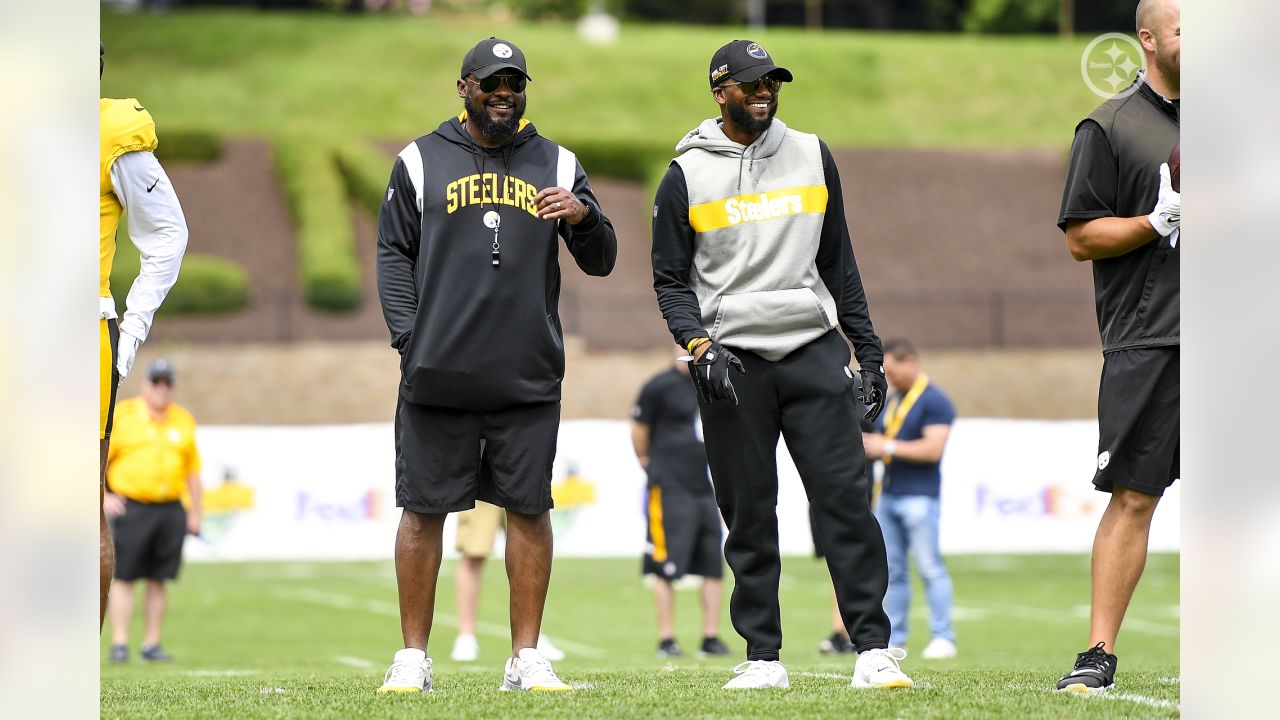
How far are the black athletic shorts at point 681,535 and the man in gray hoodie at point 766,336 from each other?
6320 millimetres

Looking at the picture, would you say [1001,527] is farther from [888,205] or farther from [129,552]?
[888,205]

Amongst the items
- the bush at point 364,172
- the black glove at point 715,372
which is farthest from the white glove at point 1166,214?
→ the bush at point 364,172

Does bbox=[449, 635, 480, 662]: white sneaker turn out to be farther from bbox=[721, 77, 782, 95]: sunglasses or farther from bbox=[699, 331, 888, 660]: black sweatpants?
bbox=[721, 77, 782, 95]: sunglasses

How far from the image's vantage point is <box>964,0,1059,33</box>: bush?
53.8 metres

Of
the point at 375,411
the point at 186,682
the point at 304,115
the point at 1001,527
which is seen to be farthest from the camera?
the point at 304,115

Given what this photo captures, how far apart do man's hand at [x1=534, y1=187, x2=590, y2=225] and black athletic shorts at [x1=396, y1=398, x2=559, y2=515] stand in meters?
0.69

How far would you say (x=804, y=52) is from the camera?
4819 centimetres

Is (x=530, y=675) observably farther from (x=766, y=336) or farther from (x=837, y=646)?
(x=837, y=646)

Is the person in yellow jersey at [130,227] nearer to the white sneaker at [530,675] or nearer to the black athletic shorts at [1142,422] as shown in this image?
the white sneaker at [530,675]

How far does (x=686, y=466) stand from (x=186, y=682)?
18.9ft

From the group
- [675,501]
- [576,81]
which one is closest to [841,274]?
[675,501]

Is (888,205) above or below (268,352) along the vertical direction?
above

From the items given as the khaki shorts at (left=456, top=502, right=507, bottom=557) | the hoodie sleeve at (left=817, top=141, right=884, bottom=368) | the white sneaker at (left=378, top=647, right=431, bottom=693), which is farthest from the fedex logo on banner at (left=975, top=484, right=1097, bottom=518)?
the white sneaker at (left=378, top=647, right=431, bottom=693)
